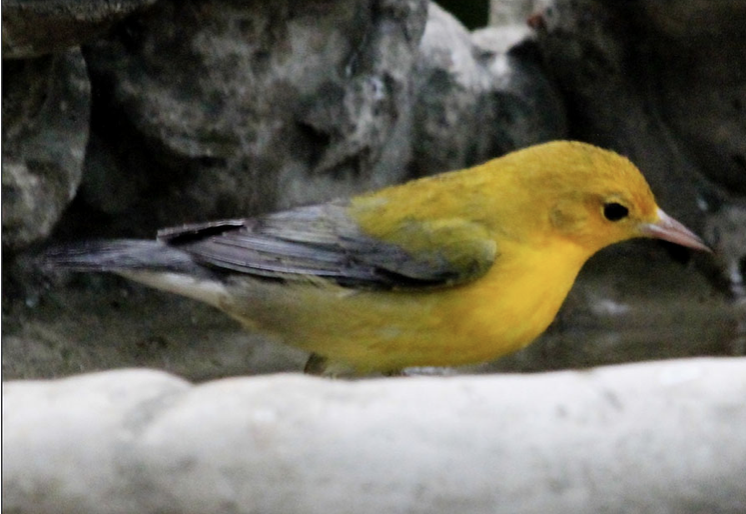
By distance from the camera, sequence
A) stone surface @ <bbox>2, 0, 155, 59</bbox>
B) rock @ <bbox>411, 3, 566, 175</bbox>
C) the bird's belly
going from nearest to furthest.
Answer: stone surface @ <bbox>2, 0, 155, 59</bbox>, the bird's belly, rock @ <bbox>411, 3, 566, 175</bbox>

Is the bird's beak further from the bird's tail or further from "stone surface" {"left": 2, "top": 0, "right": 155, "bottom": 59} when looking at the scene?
"stone surface" {"left": 2, "top": 0, "right": 155, "bottom": 59}

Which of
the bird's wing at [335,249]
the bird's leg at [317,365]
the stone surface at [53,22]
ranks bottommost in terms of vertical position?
the bird's leg at [317,365]

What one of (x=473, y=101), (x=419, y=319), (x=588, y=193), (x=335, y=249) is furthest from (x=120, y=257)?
(x=473, y=101)

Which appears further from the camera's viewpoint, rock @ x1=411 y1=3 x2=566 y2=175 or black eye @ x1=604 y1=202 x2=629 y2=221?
rock @ x1=411 y1=3 x2=566 y2=175

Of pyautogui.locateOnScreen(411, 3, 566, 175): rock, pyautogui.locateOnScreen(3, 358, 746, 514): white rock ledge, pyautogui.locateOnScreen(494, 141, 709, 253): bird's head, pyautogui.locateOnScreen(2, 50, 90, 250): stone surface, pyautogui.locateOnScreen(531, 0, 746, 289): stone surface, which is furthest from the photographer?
pyautogui.locateOnScreen(411, 3, 566, 175): rock

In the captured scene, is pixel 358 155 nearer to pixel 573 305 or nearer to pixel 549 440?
pixel 573 305

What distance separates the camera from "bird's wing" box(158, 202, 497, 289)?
2.82 metres

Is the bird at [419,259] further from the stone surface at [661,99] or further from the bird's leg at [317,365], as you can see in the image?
the stone surface at [661,99]

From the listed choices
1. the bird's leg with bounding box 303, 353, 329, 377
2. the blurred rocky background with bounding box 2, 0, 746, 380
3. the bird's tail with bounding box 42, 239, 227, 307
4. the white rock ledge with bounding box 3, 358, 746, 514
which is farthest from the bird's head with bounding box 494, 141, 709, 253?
the white rock ledge with bounding box 3, 358, 746, 514

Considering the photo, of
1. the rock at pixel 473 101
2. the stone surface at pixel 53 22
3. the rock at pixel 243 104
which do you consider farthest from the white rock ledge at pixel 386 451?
the rock at pixel 473 101

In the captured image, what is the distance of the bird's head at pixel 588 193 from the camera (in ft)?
9.50

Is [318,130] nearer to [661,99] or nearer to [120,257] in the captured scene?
[120,257]

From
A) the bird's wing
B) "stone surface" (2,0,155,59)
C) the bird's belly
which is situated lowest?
the bird's belly

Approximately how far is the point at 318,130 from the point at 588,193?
3.94 ft
